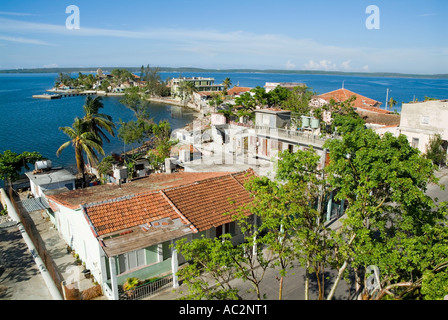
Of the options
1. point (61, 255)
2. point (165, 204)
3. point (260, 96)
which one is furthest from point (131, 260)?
point (260, 96)

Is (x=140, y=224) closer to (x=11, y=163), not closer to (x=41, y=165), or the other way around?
(x=41, y=165)

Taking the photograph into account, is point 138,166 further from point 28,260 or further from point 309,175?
point 309,175

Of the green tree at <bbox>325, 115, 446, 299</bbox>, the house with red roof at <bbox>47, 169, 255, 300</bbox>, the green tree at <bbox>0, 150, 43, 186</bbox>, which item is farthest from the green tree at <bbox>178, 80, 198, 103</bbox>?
the green tree at <bbox>325, 115, 446, 299</bbox>

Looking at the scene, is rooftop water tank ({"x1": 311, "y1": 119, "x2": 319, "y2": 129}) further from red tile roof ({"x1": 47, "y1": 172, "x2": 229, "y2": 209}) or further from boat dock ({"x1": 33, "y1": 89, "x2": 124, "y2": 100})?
boat dock ({"x1": 33, "y1": 89, "x2": 124, "y2": 100})

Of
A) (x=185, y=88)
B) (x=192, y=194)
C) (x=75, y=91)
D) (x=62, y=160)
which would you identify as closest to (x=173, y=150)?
(x=62, y=160)

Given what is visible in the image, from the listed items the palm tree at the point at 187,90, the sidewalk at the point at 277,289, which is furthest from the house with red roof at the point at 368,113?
the palm tree at the point at 187,90

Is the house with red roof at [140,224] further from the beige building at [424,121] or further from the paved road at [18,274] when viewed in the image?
the beige building at [424,121]

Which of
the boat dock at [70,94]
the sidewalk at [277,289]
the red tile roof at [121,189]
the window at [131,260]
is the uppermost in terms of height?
the boat dock at [70,94]
